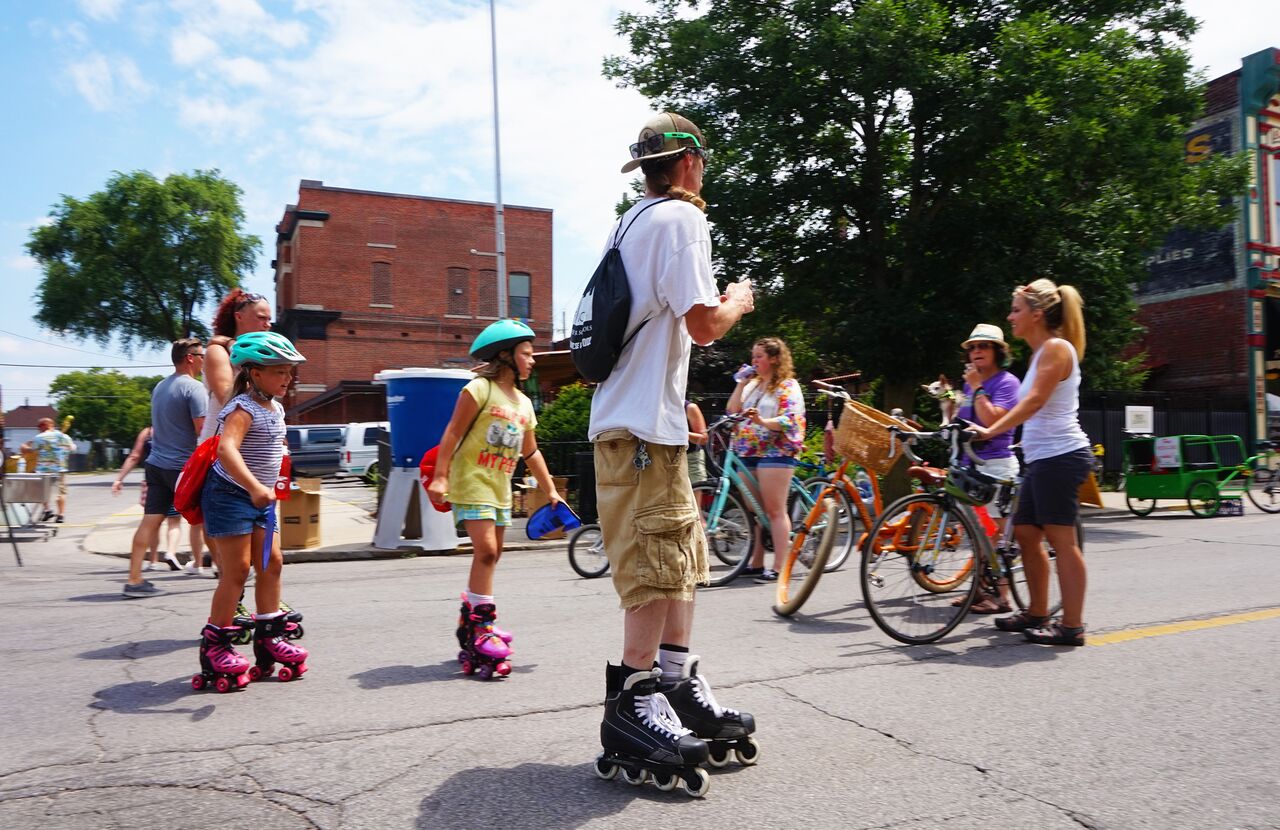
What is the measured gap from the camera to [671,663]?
3.33m

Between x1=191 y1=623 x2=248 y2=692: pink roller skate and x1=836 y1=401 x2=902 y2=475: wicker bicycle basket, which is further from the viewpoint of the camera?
x1=836 y1=401 x2=902 y2=475: wicker bicycle basket

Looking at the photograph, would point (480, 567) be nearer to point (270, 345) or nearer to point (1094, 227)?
point (270, 345)

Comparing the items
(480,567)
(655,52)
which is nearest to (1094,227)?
(655,52)

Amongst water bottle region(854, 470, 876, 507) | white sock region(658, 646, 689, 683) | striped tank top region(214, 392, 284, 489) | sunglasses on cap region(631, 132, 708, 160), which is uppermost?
sunglasses on cap region(631, 132, 708, 160)

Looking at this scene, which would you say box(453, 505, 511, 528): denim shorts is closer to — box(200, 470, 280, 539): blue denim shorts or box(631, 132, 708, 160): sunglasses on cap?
box(200, 470, 280, 539): blue denim shorts

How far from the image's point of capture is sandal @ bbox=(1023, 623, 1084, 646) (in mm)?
5176

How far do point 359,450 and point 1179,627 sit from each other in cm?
2977

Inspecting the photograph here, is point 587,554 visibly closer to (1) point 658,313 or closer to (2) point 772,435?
(2) point 772,435

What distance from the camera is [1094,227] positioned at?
14.4 metres

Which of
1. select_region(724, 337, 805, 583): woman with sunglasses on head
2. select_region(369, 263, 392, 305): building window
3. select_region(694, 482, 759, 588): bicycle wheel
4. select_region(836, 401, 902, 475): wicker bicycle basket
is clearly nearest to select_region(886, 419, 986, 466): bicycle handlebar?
select_region(836, 401, 902, 475): wicker bicycle basket

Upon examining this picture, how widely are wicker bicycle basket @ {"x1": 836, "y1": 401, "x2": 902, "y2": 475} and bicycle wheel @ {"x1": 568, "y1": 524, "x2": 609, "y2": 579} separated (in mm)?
3256

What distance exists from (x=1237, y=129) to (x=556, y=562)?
24232 millimetres

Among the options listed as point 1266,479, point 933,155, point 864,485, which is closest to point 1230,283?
point 1266,479

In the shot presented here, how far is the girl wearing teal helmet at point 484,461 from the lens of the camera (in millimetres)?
4797
